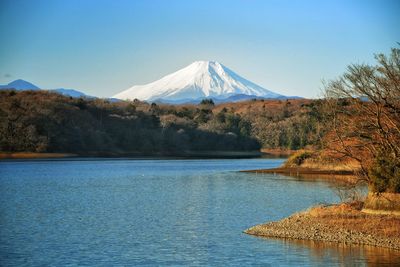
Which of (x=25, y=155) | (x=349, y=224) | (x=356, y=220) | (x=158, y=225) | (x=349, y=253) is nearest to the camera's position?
(x=349, y=253)

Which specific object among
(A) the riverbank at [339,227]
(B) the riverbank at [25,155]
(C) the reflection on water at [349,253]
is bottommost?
(C) the reflection on water at [349,253]

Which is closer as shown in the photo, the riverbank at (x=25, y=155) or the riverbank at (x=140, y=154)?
the riverbank at (x=25, y=155)

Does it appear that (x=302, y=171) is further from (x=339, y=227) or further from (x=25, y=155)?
(x=25, y=155)

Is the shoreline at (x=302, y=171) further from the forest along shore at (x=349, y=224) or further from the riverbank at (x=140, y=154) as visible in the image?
the riverbank at (x=140, y=154)

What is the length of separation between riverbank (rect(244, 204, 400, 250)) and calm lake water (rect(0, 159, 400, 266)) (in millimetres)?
641

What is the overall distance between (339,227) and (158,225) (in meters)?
7.43

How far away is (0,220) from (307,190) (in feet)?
65.6

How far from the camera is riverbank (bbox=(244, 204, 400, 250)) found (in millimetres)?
22156

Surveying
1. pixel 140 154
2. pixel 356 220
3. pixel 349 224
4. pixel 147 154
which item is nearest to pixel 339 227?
pixel 349 224

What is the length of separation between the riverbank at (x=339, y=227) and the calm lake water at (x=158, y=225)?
2.10 feet

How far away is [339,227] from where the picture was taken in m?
23.7

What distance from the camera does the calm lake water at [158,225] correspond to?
2042cm

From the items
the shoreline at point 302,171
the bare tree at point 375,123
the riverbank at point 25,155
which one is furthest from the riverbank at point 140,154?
the bare tree at point 375,123

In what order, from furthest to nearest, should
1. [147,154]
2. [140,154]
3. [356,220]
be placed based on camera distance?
[147,154] → [140,154] → [356,220]
